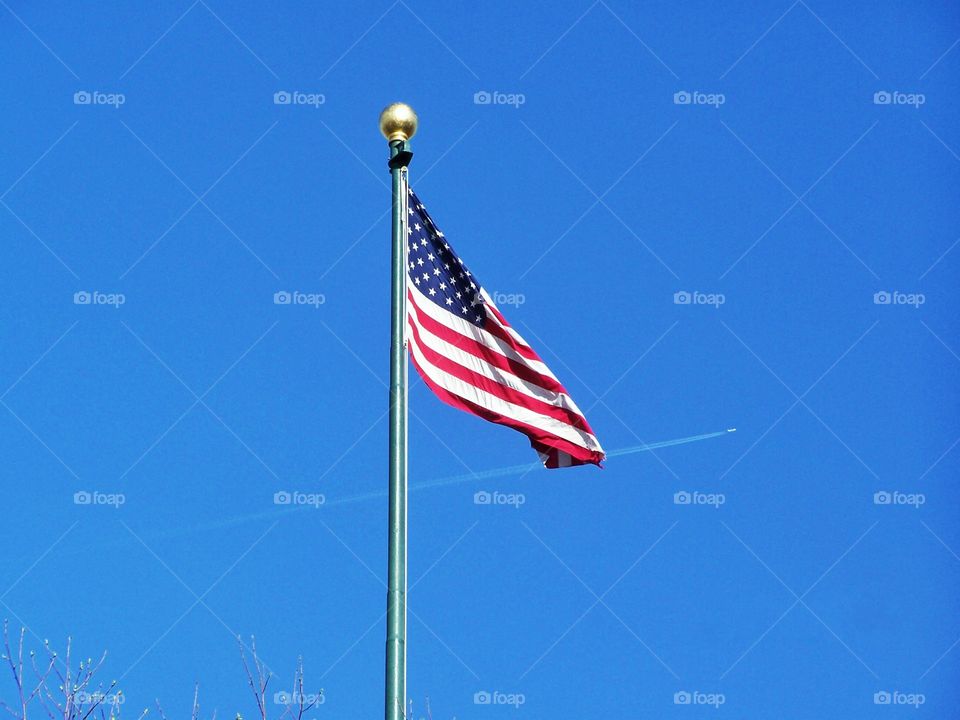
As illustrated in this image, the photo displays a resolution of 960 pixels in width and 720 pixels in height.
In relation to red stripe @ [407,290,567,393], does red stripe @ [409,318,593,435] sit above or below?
below

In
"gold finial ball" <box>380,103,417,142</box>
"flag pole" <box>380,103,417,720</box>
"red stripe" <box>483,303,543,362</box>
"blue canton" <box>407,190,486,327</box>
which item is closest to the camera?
"flag pole" <box>380,103,417,720</box>

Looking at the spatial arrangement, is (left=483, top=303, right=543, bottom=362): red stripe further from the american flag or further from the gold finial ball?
the gold finial ball

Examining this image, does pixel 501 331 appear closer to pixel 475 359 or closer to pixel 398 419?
pixel 475 359

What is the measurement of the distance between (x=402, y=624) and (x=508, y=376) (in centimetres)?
326

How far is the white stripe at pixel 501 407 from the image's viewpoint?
1170cm

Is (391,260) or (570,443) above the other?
(391,260)

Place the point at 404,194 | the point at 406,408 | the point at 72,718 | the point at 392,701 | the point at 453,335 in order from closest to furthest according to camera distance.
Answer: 1. the point at 392,701
2. the point at 406,408
3. the point at 404,194
4. the point at 453,335
5. the point at 72,718

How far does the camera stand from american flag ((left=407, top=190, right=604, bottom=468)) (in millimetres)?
11930

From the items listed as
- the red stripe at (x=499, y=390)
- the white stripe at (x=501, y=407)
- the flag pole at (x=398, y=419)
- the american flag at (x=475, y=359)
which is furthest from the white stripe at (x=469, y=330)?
the flag pole at (x=398, y=419)

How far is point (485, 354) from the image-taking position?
12.8 m

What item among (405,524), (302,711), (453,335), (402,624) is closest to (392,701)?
(402,624)

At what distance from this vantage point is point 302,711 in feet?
47.4

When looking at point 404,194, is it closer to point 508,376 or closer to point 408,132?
point 408,132

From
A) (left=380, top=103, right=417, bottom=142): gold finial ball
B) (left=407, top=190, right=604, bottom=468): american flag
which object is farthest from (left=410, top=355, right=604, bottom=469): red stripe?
(left=380, top=103, right=417, bottom=142): gold finial ball
